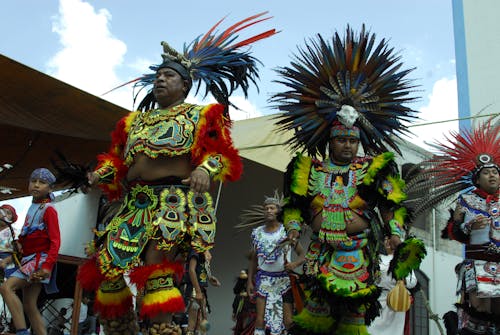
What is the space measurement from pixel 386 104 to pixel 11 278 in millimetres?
3471

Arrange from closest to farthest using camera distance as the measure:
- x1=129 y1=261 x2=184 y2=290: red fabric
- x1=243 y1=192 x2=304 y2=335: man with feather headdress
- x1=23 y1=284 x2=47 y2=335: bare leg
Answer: x1=129 y1=261 x2=184 y2=290: red fabric < x1=23 y1=284 x2=47 y2=335: bare leg < x1=243 y1=192 x2=304 y2=335: man with feather headdress

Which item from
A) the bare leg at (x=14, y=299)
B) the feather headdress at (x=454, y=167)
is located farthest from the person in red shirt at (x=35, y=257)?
the feather headdress at (x=454, y=167)

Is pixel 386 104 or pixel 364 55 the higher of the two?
pixel 364 55

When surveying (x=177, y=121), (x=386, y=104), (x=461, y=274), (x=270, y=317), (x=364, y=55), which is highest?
(x=364, y=55)

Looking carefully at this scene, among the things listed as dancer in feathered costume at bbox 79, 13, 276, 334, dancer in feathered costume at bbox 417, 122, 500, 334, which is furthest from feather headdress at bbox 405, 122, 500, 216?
dancer in feathered costume at bbox 79, 13, 276, 334

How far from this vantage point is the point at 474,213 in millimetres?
5863

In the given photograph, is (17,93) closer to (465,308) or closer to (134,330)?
(134,330)

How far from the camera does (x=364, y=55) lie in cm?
479

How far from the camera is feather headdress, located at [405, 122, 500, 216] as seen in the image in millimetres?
6125

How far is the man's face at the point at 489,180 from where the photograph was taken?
5945 mm

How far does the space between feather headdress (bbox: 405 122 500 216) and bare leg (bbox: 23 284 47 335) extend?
144 inches

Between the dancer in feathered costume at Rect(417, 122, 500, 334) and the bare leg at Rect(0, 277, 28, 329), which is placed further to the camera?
the dancer in feathered costume at Rect(417, 122, 500, 334)

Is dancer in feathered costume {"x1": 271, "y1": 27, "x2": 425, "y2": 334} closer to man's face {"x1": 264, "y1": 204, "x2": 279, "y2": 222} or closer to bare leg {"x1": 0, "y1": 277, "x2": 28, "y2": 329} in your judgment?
bare leg {"x1": 0, "y1": 277, "x2": 28, "y2": 329}

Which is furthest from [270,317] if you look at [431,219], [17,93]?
[431,219]
